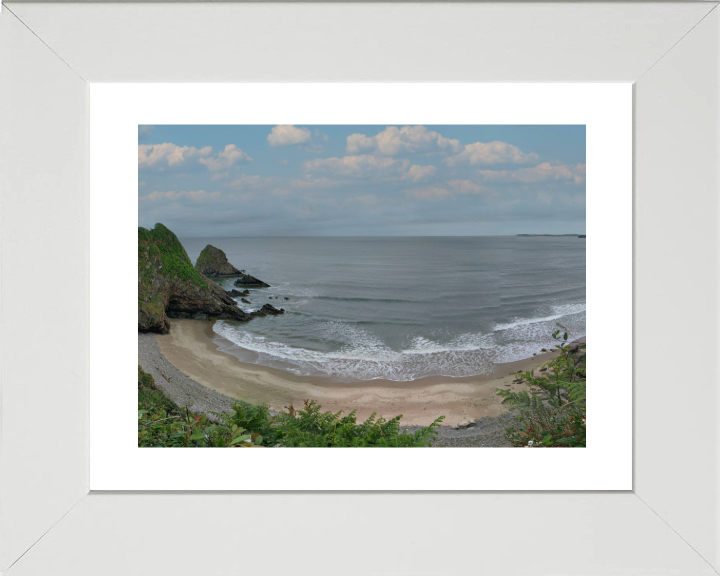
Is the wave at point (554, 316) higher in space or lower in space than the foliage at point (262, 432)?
higher

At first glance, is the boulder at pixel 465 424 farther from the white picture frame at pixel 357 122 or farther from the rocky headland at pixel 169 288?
the white picture frame at pixel 357 122

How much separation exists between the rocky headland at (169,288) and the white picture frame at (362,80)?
4952 millimetres

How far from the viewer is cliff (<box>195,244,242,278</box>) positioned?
6.79 metres

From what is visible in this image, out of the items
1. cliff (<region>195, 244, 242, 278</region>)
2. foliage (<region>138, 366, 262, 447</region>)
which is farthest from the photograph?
foliage (<region>138, 366, 262, 447</region>)

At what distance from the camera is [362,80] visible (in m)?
1.26

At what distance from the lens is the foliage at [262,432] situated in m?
1.92

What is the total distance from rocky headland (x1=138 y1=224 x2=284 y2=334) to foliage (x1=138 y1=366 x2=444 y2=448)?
153 inches

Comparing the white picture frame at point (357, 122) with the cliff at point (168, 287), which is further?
the cliff at point (168, 287)

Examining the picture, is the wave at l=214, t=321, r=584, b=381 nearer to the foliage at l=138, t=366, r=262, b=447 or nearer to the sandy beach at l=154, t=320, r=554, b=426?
the sandy beach at l=154, t=320, r=554, b=426

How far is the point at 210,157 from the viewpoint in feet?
21.8

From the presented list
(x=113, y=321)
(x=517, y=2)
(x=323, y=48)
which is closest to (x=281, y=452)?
(x=113, y=321)
